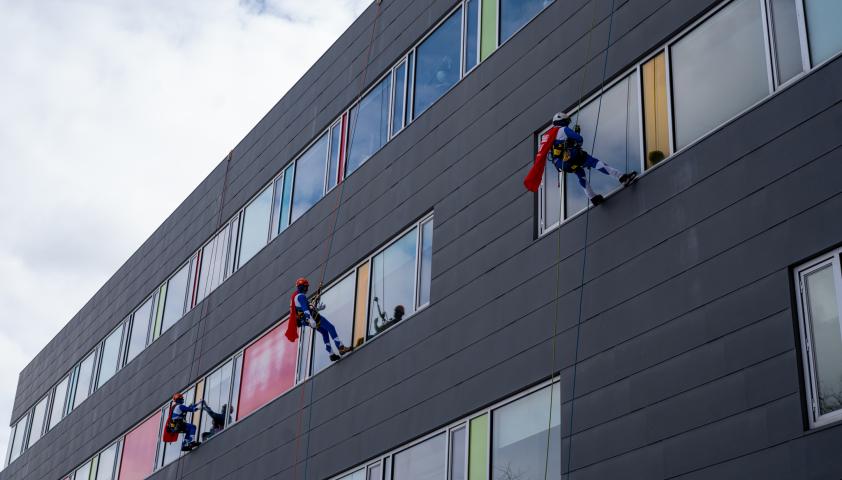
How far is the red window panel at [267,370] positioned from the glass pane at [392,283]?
301cm

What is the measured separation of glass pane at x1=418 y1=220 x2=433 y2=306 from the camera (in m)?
18.8

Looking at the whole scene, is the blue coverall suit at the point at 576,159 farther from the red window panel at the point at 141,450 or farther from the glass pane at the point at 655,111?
the red window panel at the point at 141,450

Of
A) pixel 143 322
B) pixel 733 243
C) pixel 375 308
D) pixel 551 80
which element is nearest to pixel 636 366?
pixel 733 243

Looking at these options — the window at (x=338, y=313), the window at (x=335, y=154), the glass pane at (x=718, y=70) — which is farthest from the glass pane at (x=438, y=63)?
the glass pane at (x=718, y=70)

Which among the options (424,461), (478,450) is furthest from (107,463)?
(478,450)

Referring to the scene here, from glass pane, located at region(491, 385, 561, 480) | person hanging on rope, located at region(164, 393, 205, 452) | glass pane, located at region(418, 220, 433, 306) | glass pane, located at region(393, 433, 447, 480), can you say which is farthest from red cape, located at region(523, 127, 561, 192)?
person hanging on rope, located at region(164, 393, 205, 452)

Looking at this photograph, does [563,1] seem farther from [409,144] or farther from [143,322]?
[143,322]

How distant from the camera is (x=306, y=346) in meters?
22.3

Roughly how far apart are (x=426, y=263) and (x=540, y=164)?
4.32 m

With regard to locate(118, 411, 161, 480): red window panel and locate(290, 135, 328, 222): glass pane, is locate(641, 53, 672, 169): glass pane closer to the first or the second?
locate(290, 135, 328, 222): glass pane

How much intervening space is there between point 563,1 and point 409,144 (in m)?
4.63

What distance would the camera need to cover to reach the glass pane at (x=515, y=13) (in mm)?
17984

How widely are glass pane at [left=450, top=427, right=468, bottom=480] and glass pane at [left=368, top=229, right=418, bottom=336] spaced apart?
289cm

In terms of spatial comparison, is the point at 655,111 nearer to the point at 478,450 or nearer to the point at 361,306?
the point at 478,450
